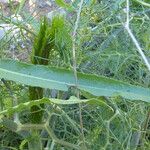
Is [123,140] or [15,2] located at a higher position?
[15,2]

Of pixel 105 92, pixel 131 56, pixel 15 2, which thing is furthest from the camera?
pixel 15 2

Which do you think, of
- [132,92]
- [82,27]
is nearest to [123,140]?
[132,92]

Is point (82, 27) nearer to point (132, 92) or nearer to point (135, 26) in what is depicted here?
point (135, 26)

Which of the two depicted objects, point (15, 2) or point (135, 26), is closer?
point (135, 26)

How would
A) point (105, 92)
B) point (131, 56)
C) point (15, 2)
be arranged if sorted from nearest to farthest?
point (105, 92) < point (131, 56) < point (15, 2)
